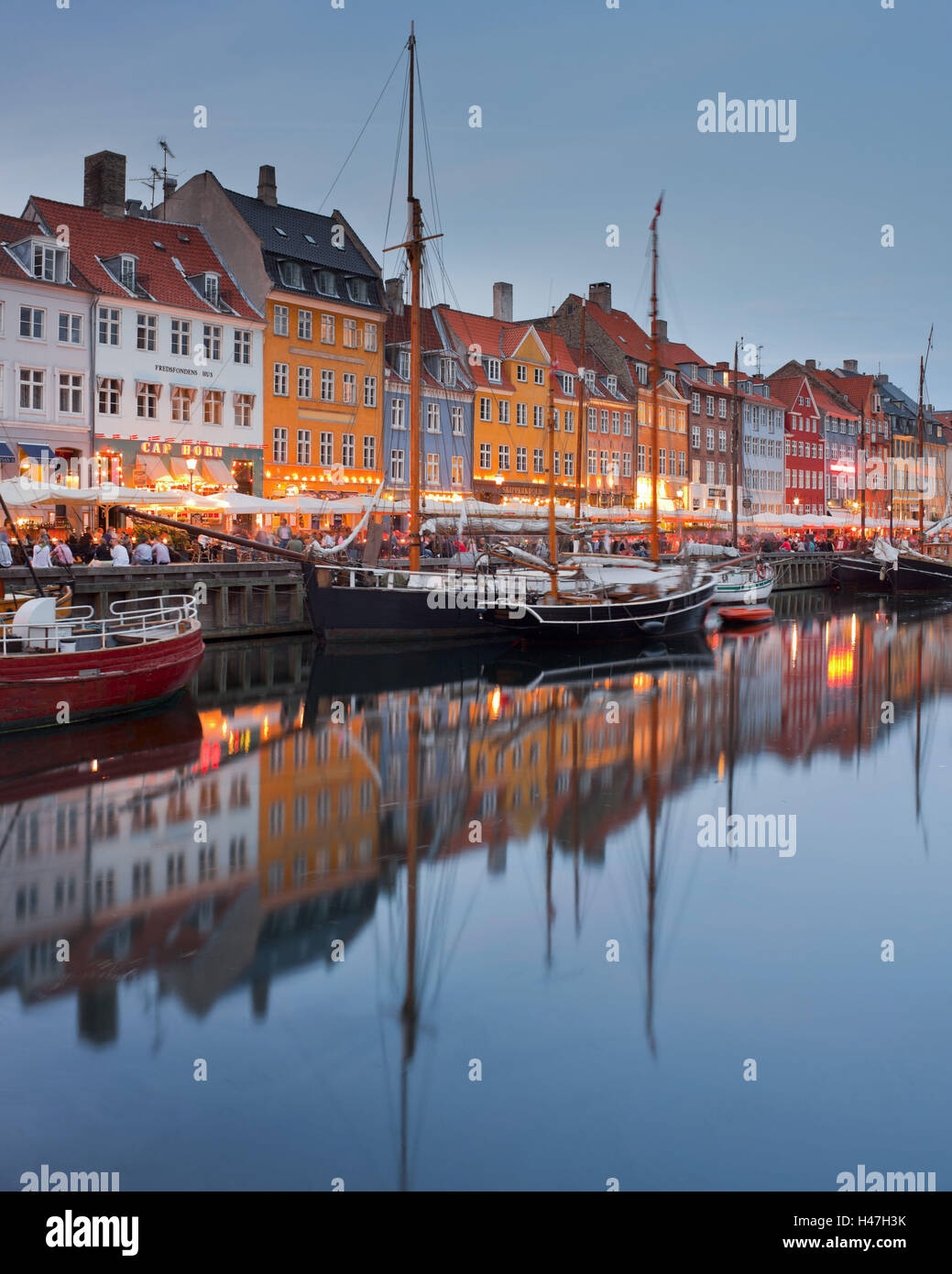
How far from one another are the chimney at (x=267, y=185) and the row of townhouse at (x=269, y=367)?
84mm

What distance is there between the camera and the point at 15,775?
15.6m

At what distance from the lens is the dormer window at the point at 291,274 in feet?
154

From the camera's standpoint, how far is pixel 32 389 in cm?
3738

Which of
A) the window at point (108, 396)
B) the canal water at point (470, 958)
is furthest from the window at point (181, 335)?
the canal water at point (470, 958)

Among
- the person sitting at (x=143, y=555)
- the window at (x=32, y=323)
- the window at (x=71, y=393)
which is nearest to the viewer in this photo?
the person sitting at (x=143, y=555)

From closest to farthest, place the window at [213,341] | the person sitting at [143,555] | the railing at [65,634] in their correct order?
1. the railing at [65,634]
2. the person sitting at [143,555]
3. the window at [213,341]

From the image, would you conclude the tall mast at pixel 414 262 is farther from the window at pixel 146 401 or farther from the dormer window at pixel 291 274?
the dormer window at pixel 291 274

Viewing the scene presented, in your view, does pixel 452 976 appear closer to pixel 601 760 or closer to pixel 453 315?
pixel 601 760

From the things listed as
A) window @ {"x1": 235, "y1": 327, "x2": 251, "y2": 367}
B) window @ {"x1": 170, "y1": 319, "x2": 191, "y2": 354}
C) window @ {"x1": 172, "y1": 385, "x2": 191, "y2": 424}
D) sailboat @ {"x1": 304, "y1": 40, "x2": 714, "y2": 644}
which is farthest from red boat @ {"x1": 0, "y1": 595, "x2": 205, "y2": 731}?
window @ {"x1": 235, "y1": 327, "x2": 251, "y2": 367}

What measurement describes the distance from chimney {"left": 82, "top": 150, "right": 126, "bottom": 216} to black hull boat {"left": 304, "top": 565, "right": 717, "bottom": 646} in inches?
835

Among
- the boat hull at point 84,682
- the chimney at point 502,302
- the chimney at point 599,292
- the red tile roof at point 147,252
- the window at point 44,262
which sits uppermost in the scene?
the chimney at point 599,292

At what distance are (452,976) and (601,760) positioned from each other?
8867mm

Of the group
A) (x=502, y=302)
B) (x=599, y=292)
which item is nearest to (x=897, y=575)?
(x=502, y=302)
